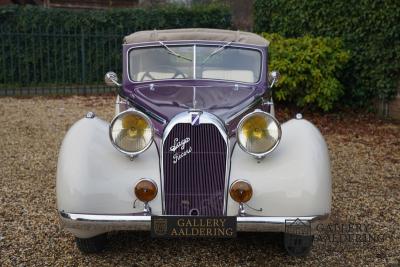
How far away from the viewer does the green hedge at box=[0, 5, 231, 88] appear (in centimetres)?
1184

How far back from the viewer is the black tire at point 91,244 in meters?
3.88

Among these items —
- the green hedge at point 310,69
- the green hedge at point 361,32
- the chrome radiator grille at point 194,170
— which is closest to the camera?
the chrome radiator grille at point 194,170

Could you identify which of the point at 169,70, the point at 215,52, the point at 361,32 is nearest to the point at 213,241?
the point at 169,70

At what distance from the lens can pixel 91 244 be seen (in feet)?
12.8

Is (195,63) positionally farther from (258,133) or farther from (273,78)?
(258,133)

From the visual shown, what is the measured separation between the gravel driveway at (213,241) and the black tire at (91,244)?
0.06m

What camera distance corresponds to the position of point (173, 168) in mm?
3609

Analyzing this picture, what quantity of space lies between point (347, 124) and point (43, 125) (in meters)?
5.28

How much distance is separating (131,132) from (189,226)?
2.65 feet

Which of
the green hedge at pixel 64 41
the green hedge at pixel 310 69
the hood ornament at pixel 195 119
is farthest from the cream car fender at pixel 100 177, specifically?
the green hedge at pixel 64 41

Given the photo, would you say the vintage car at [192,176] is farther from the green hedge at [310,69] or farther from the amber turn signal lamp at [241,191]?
the green hedge at [310,69]

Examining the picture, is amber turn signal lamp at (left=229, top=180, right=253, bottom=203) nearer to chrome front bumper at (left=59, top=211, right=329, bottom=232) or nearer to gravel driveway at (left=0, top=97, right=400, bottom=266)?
chrome front bumper at (left=59, top=211, right=329, bottom=232)

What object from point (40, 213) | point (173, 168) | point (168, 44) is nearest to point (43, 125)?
point (40, 213)

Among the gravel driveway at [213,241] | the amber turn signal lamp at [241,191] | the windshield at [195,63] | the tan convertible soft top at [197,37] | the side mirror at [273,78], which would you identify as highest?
the tan convertible soft top at [197,37]
